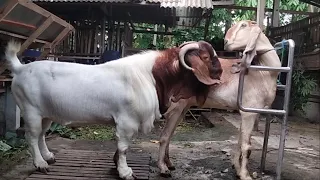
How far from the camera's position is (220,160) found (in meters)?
4.41

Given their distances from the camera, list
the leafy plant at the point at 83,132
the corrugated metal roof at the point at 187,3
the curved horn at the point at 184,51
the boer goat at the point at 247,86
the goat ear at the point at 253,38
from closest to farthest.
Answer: the curved horn at the point at 184,51 < the goat ear at the point at 253,38 < the boer goat at the point at 247,86 < the leafy plant at the point at 83,132 < the corrugated metal roof at the point at 187,3

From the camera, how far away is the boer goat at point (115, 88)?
3105 mm

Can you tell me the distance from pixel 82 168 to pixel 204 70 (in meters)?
1.55

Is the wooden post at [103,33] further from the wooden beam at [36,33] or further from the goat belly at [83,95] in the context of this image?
the goat belly at [83,95]

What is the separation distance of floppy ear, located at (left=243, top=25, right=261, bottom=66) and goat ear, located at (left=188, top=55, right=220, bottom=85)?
388mm

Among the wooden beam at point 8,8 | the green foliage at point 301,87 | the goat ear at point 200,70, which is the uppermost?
the wooden beam at point 8,8

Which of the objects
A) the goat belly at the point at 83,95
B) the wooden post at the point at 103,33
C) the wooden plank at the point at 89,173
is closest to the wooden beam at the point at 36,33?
the goat belly at the point at 83,95

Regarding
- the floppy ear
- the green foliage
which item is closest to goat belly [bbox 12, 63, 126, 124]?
the floppy ear

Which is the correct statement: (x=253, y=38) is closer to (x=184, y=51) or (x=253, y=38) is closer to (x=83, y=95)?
(x=184, y=51)

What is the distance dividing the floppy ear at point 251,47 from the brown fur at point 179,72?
310mm

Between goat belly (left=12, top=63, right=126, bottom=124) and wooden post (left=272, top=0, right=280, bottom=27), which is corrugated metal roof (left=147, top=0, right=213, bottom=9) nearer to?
wooden post (left=272, top=0, right=280, bottom=27)

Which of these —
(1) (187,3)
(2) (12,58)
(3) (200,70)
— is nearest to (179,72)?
(3) (200,70)

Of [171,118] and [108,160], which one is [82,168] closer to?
[108,160]

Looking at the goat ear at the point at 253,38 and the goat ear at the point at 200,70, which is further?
the goat ear at the point at 253,38
